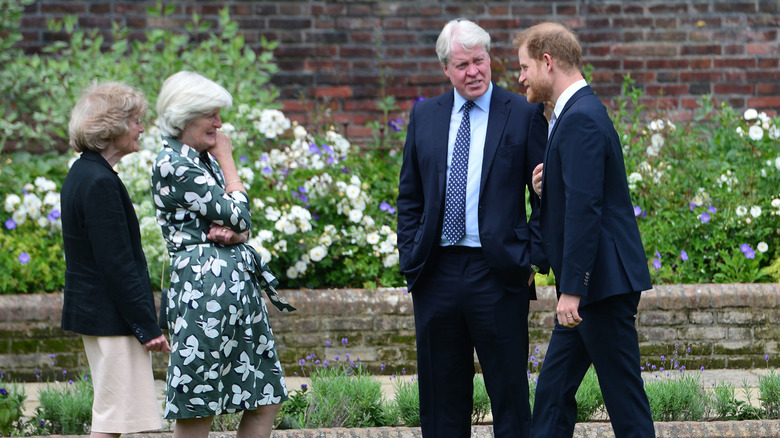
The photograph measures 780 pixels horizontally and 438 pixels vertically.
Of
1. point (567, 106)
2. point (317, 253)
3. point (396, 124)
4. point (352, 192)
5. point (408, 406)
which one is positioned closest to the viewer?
point (567, 106)

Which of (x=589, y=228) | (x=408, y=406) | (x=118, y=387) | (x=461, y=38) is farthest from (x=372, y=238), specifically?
(x=589, y=228)

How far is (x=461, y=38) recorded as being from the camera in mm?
3898

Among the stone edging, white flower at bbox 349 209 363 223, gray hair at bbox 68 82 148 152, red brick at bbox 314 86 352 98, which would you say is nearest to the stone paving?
the stone edging

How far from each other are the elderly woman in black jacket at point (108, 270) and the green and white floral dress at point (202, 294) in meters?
0.13

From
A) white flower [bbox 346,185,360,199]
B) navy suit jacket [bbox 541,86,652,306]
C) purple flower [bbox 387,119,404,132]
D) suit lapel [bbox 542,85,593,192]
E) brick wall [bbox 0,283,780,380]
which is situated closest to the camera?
navy suit jacket [bbox 541,86,652,306]

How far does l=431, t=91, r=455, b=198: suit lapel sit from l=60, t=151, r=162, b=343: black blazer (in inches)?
47.4

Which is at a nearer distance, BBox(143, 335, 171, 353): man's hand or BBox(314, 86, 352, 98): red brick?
BBox(143, 335, 171, 353): man's hand

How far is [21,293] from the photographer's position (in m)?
6.07

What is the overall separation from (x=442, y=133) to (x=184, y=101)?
3.42 feet

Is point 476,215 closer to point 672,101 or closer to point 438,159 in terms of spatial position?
point 438,159

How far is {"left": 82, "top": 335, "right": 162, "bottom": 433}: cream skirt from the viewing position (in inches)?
144

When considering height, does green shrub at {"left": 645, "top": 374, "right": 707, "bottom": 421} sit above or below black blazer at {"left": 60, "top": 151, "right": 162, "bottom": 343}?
below

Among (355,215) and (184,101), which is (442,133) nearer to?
(184,101)

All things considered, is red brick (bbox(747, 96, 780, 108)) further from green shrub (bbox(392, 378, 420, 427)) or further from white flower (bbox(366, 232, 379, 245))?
green shrub (bbox(392, 378, 420, 427))
